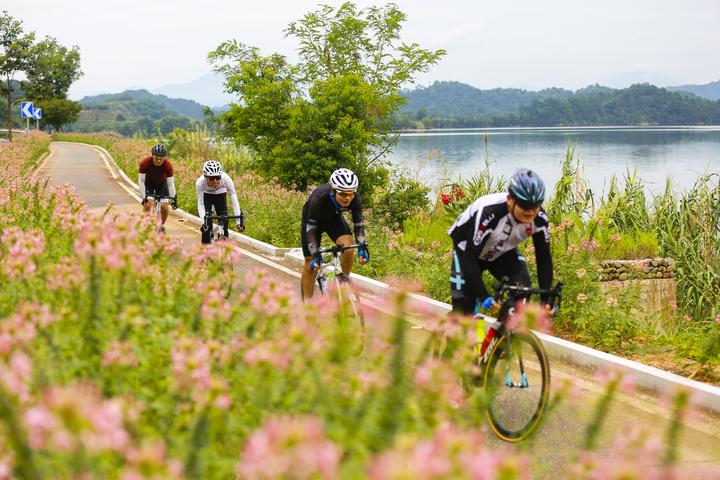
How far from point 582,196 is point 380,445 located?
13003 mm

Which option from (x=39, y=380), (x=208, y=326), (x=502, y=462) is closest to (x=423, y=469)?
(x=502, y=462)

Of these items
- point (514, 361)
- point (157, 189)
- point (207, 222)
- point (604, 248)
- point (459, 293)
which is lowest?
point (604, 248)

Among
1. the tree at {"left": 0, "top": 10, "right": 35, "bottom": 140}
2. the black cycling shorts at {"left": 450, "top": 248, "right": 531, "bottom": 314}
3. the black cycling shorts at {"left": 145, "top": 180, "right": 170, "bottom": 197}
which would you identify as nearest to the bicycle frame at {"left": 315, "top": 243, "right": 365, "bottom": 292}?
the black cycling shorts at {"left": 450, "top": 248, "right": 531, "bottom": 314}

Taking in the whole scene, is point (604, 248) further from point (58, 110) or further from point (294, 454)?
point (58, 110)

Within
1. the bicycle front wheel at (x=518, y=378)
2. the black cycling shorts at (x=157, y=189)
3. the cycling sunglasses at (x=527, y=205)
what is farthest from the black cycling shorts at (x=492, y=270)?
the black cycling shorts at (x=157, y=189)

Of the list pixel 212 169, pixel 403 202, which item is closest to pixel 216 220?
pixel 212 169

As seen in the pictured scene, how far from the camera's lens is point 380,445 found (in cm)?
287

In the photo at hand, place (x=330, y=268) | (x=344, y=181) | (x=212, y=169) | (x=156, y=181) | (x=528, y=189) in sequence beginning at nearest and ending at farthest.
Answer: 1. (x=528, y=189)
2. (x=344, y=181)
3. (x=330, y=268)
4. (x=212, y=169)
5. (x=156, y=181)

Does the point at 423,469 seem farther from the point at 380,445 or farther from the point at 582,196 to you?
the point at 582,196

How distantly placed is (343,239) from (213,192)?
342cm

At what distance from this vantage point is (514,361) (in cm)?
569

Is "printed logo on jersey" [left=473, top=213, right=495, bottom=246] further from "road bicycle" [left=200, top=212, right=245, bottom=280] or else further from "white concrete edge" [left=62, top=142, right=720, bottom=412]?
"road bicycle" [left=200, top=212, right=245, bottom=280]

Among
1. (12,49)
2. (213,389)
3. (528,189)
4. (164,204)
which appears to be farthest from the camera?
(12,49)

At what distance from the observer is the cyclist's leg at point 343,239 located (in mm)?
8486
